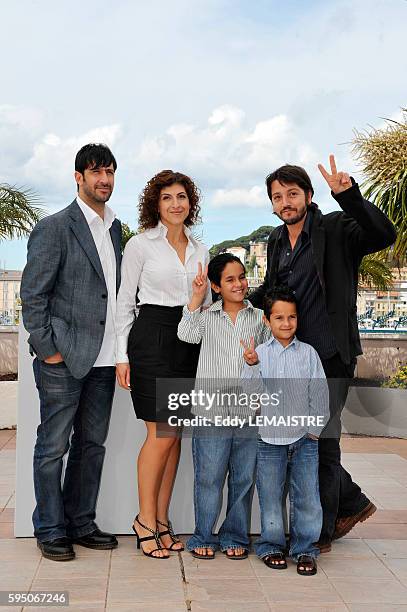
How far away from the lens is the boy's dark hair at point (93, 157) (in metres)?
3.71

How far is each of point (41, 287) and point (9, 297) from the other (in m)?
Answer: 6.34

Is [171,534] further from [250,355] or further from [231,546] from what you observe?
[250,355]

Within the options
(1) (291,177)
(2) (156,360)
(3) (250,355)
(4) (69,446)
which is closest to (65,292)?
(2) (156,360)

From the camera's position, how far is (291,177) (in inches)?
→ 143

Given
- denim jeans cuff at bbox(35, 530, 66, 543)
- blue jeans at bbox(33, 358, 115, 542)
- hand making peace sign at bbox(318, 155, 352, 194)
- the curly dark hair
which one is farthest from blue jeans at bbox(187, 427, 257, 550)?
hand making peace sign at bbox(318, 155, 352, 194)

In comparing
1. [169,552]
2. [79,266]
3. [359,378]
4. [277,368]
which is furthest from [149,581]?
[359,378]

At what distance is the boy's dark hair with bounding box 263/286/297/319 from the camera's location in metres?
3.59

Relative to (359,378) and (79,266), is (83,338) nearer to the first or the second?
(79,266)

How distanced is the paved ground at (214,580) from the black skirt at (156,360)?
0.67 m

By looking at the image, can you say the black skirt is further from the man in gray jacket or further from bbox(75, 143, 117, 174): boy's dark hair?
bbox(75, 143, 117, 174): boy's dark hair

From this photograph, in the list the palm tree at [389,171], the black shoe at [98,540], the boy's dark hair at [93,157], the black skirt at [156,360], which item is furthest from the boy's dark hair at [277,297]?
the palm tree at [389,171]

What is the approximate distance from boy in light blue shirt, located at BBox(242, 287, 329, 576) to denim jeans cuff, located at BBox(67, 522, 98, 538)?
80 cm

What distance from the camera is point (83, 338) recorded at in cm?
368

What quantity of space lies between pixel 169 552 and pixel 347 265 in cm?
154
